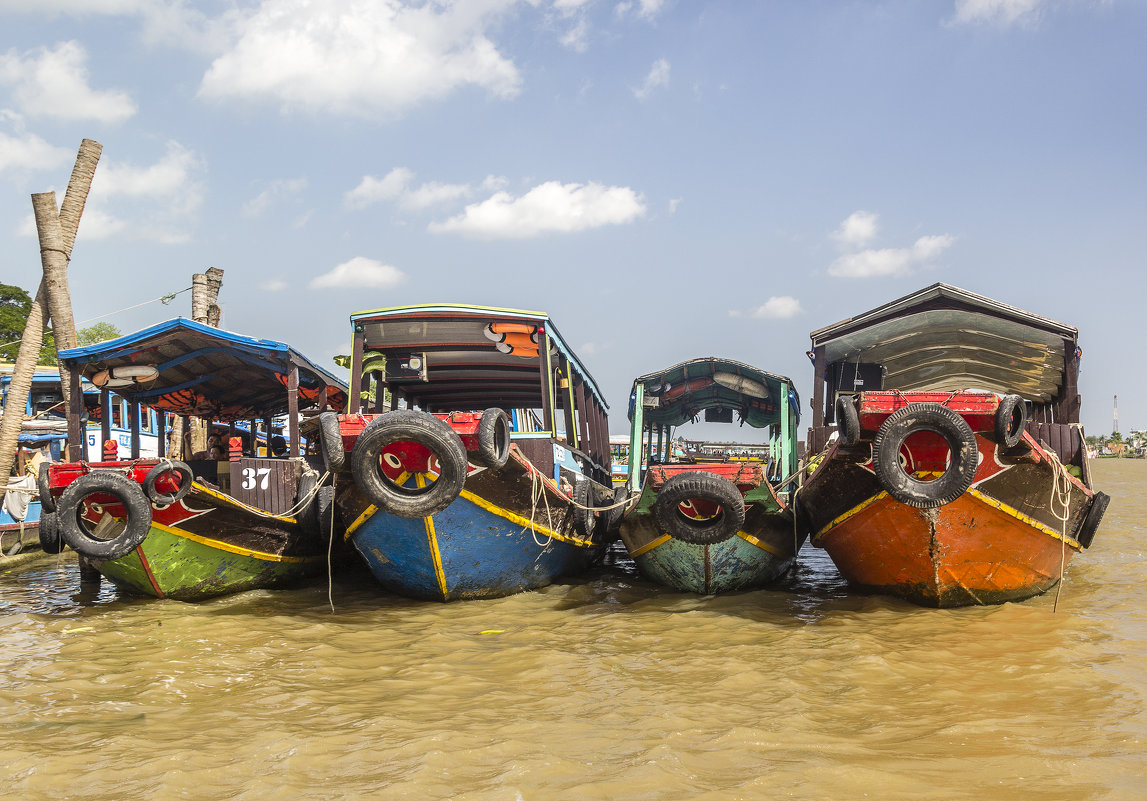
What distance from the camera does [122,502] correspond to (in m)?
6.34

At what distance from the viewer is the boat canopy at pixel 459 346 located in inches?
320

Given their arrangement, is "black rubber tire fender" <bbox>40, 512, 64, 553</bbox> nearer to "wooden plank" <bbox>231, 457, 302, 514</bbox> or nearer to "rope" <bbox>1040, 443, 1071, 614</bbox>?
"wooden plank" <bbox>231, 457, 302, 514</bbox>

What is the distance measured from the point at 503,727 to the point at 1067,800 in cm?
250

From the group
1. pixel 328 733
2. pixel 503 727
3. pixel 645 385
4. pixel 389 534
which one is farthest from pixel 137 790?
pixel 645 385

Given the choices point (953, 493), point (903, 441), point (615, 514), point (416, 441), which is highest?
point (416, 441)

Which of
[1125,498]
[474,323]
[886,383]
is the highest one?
[474,323]

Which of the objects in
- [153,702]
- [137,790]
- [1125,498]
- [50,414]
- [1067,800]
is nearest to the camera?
[1067,800]

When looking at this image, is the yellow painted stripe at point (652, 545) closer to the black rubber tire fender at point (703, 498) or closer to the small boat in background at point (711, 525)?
the small boat in background at point (711, 525)

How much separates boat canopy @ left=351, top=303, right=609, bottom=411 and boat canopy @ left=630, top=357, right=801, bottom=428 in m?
1.16

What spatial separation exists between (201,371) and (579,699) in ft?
25.4

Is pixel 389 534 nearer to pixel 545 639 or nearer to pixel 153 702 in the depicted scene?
pixel 545 639

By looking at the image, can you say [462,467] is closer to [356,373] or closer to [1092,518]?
[356,373]

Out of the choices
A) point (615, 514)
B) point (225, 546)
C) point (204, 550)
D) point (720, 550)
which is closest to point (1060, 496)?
point (720, 550)

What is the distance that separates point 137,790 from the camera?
10.1 feet
